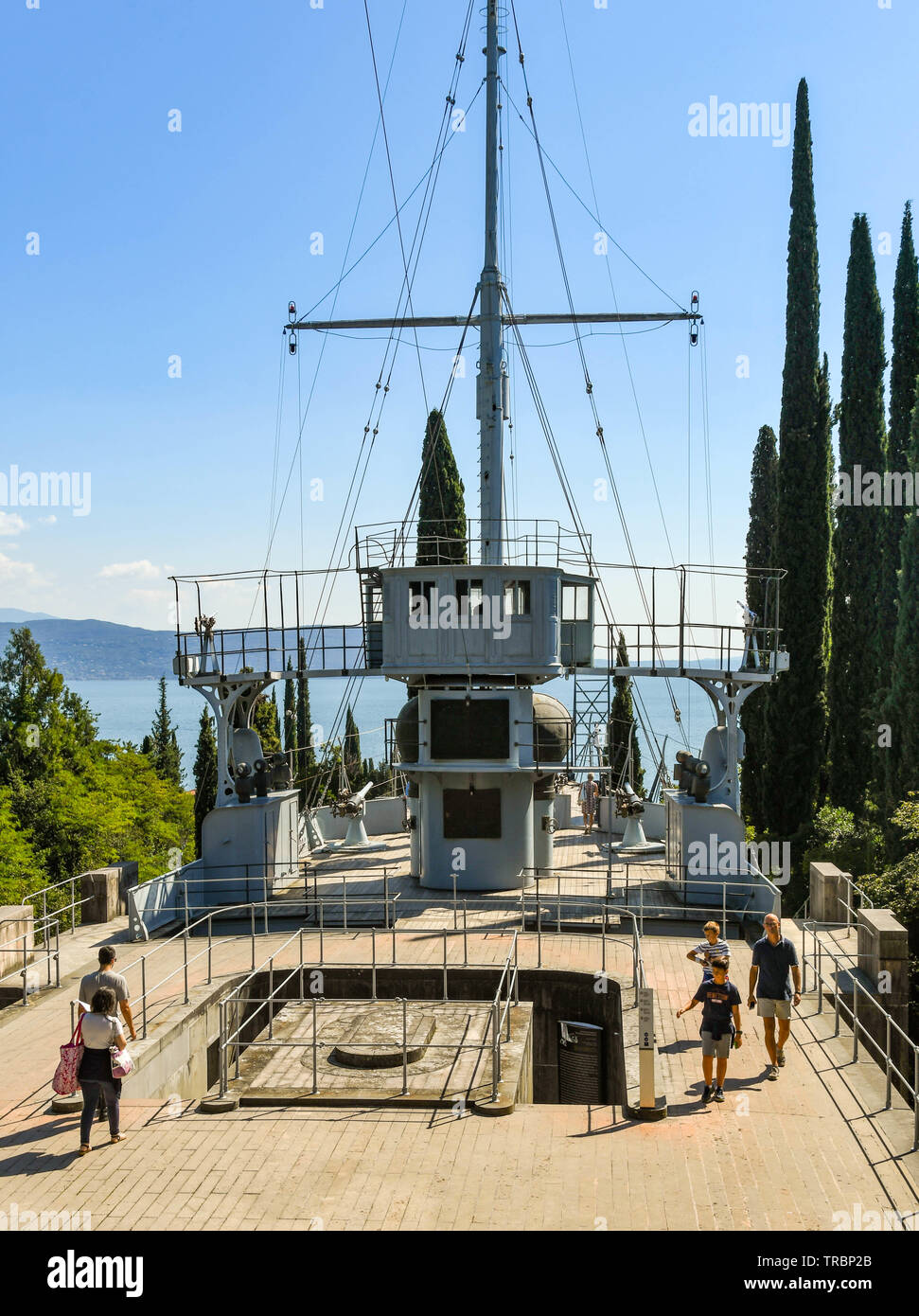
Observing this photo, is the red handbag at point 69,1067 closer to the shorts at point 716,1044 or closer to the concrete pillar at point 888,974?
the shorts at point 716,1044

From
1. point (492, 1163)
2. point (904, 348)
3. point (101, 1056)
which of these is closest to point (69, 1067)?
point (101, 1056)

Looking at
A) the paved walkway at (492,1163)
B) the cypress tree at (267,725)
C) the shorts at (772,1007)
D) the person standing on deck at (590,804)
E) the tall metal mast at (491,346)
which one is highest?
the tall metal mast at (491,346)

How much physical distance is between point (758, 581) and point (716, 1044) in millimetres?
34001

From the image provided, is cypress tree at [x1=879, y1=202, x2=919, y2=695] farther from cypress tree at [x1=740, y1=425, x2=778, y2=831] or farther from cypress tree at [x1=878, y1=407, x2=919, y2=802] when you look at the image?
cypress tree at [x1=878, y1=407, x2=919, y2=802]

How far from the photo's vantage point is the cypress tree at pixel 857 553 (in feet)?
115

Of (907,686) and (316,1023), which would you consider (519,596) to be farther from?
(907,686)

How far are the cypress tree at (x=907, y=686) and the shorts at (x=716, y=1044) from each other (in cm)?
1855

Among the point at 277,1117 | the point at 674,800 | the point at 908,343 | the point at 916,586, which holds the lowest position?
the point at 277,1117

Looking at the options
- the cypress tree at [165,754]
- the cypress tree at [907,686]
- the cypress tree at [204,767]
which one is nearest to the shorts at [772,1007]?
the cypress tree at [907,686]

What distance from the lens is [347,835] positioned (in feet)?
84.6
